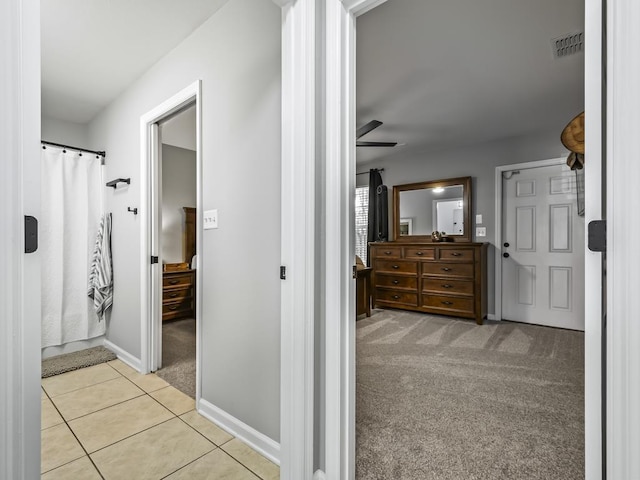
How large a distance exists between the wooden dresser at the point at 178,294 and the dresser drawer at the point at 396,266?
9.05 feet

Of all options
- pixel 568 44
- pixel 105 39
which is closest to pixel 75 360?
pixel 105 39

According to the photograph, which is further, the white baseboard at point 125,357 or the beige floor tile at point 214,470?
the white baseboard at point 125,357

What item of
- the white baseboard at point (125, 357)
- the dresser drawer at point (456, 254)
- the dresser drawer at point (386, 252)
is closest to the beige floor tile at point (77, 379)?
the white baseboard at point (125, 357)

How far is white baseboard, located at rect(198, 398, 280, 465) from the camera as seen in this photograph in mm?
1565

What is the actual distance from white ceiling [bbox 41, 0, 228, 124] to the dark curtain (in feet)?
12.0

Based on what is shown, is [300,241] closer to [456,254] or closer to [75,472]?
[75,472]

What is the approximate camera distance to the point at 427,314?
4484 mm

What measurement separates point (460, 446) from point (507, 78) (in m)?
2.87

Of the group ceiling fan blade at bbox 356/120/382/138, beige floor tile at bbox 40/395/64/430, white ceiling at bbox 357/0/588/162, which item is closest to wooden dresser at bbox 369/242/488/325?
white ceiling at bbox 357/0/588/162

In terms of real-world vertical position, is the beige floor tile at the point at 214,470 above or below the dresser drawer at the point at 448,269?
below

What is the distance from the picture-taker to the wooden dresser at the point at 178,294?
164 inches

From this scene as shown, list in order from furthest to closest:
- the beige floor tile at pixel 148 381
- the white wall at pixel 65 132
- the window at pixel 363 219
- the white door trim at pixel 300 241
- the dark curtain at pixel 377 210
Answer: the window at pixel 363 219
the dark curtain at pixel 377 210
the white wall at pixel 65 132
the beige floor tile at pixel 148 381
the white door trim at pixel 300 241

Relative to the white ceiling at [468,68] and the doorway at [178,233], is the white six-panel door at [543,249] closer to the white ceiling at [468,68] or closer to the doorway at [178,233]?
the white ceiling at [468,68]

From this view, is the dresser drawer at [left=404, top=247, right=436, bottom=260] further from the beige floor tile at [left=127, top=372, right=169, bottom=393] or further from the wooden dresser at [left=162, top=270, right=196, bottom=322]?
the beige floor tile at [left=127, top=372, right=169, bottom=393]
